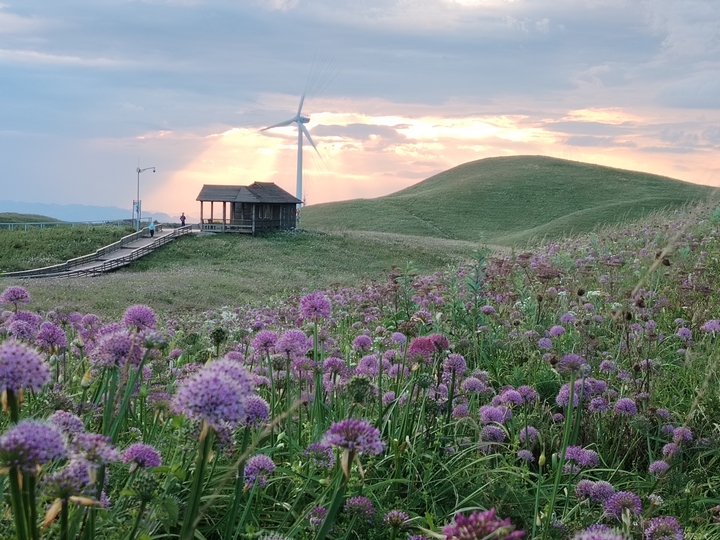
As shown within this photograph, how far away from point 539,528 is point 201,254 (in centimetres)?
4511

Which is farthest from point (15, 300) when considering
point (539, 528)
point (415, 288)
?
point (415, 288)

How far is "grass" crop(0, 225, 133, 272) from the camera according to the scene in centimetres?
3997

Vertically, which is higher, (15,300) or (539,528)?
(15,300)

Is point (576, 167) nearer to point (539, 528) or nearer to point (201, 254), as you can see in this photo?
point (201, 254)

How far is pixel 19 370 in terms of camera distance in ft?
5.54

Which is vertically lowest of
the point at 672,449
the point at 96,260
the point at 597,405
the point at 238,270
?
the point at 238,270

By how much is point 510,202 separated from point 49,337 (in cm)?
8397

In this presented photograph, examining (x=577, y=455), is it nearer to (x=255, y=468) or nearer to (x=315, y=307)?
(x=315, y=307)

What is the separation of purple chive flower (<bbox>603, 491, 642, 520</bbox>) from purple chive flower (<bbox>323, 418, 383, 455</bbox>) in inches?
71.9

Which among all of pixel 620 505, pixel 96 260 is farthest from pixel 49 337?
pixel 96 260

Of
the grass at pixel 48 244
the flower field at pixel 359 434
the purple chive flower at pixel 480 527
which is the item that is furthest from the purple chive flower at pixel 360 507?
the grass at pixel 48 244

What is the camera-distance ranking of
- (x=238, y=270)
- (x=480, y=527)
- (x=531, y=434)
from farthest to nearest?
(x=238, y=270)
(x=531, y=434)
(x=480, y=527)

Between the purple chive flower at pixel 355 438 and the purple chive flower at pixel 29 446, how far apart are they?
2.15ft

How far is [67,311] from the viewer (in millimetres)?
5480
